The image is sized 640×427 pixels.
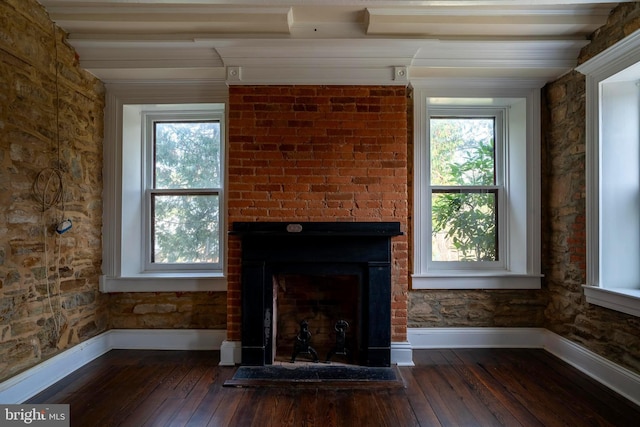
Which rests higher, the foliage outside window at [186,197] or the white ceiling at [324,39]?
the white ceiling at [324,39]

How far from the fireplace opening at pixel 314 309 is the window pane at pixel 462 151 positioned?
4.58 feet

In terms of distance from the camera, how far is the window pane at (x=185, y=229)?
313 cm

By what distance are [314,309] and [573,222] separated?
2284 millimetres

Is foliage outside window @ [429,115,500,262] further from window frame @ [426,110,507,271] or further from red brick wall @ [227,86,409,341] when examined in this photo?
red brick wall @ [227,86,409,341]

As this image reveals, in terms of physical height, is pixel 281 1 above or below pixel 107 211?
above

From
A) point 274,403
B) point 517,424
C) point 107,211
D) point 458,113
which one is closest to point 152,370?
point 274,403

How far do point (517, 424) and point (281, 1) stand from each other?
3.01 meters

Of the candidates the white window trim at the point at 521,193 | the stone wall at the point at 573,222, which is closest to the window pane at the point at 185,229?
the white window trim at the point at 521,193

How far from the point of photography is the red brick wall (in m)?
2.63

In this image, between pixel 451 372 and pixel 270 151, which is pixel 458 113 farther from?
pixel 451 372

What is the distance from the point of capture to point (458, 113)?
314 centimetres

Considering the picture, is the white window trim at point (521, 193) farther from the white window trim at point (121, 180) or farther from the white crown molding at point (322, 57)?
the white window trim at point (121, 180)

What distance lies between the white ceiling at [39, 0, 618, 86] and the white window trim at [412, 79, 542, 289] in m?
0.20

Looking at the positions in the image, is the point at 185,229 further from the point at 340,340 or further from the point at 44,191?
the point at 340,340
